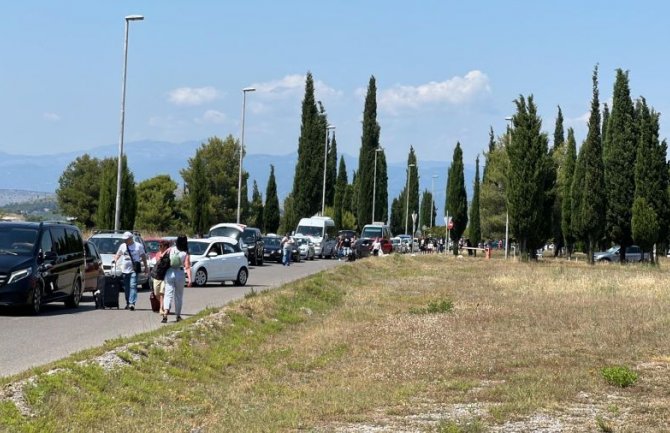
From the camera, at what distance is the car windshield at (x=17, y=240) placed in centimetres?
2262

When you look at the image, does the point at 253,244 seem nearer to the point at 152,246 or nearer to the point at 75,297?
the point at 152,246

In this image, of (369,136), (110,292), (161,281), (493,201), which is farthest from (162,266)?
(369,136)

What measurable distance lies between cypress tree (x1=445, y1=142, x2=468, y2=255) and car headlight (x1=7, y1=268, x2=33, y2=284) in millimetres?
59213

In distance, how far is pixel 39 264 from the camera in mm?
22391

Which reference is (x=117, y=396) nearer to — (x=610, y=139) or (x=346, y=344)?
(x=346, y=344)

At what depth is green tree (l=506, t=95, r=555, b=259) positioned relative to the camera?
192 ft

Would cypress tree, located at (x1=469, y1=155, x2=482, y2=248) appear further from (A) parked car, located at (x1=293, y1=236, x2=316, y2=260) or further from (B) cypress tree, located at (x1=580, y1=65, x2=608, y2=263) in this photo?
(B) cypress tree, located at (x1=580, y1=65, x2=608, y2=263)

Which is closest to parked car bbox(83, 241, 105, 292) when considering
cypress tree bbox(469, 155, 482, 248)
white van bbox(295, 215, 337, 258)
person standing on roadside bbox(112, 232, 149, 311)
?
person standing on roadside bbox(112, 232, 149, 311)

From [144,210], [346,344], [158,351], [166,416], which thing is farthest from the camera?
[144,210]

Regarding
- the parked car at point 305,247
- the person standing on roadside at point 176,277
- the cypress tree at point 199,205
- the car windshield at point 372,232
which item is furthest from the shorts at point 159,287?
the car windshield at point 372,232

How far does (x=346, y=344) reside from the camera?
59.0 feet

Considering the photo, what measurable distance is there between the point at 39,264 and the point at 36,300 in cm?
81

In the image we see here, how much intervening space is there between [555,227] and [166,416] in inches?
2831

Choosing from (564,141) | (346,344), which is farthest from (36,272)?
(564,141)
